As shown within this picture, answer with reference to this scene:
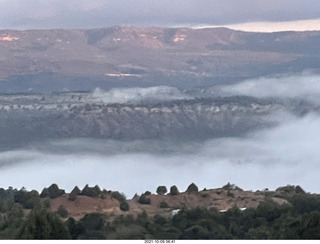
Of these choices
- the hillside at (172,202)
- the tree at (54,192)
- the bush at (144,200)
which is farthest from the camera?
the tree at (54,192)

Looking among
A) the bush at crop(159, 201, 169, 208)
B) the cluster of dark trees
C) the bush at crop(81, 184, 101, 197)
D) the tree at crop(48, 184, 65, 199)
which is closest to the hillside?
the bush at crop(159, 201, 169, 208)

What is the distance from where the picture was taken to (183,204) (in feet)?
365

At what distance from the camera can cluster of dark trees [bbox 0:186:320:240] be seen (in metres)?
66.9

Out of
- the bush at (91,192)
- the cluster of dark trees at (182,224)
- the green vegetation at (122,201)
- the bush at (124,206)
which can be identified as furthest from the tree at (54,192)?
the cluster of dark trees at (182,224)

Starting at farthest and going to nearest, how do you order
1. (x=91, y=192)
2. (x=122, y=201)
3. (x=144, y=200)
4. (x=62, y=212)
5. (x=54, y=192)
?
(x=54, y=192), (x=144, y=200), (x=91, y=192), (x=122, y=201), (x=62, y=212)

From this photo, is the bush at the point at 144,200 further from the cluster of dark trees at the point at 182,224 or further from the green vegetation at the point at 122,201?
the cluster of dark trees at the point at 182,224

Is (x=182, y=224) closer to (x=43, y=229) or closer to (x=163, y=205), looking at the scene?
(x=43, y=229)

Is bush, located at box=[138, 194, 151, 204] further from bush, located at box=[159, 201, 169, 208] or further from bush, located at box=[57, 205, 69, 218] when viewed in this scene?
bush, located at box=[57, 205, 69, 218]

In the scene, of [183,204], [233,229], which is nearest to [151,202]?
[183,204]

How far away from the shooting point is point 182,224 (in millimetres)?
85438

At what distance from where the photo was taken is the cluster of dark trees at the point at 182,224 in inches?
2635

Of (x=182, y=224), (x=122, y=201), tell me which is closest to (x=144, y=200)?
(x=122, y=201)

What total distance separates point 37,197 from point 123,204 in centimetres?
921

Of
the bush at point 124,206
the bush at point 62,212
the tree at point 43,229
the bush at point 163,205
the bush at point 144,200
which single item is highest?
the bush at point 144,200
